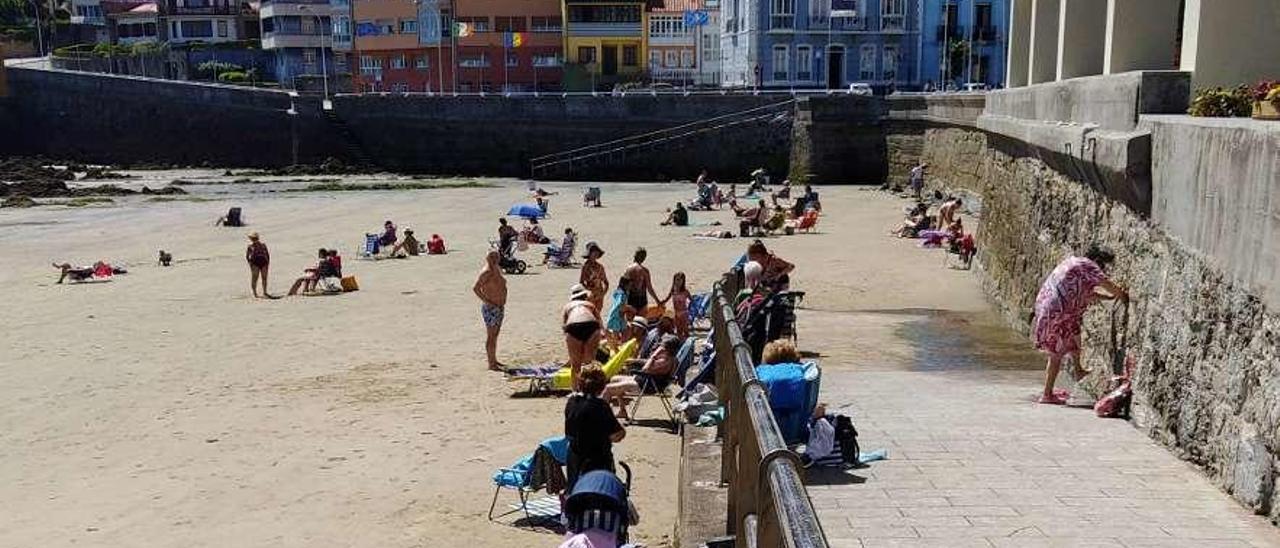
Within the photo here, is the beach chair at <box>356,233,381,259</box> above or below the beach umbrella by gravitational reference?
below

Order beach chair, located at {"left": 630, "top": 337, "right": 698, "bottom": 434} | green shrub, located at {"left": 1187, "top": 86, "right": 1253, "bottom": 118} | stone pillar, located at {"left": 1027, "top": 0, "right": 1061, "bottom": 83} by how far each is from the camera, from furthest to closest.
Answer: stone pillar, located at {"left": 1027, "top": 0, "right": 1061, "bottom": 83} < beach chair, located at {"left": 630, "top": 337, "right": 698, "bottom": 434} < green shrub, located at {"left": 1187, "top": 86, "right": 1253, "bottom": 118}

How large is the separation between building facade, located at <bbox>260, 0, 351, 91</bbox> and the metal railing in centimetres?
7640

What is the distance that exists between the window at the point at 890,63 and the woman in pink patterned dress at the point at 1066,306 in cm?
4638

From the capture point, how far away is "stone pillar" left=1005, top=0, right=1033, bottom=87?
54.4 ft

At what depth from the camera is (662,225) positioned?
2825 centimetres

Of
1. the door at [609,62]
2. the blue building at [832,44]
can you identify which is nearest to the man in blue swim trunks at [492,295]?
the blue building at [832,44]

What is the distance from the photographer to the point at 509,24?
215ft

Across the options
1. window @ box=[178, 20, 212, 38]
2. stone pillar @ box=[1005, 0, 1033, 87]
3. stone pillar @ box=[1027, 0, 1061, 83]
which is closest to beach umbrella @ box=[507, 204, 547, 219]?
stone pillar @ box=[1005, 0, 1033, 87]

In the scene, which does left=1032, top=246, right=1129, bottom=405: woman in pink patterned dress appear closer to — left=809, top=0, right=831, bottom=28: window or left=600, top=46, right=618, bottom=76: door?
left=809, top=0, right=831, bottom=28: window

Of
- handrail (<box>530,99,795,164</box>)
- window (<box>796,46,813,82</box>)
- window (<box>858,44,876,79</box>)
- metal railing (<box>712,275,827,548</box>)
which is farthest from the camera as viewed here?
window (<box>858,44,876,79</box>)

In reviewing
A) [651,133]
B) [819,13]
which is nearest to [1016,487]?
[651,133]

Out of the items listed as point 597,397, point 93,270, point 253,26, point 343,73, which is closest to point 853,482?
point 597,397

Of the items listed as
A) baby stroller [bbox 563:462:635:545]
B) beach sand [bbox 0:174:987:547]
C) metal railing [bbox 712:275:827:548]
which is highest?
metal railing [bbox 712:275:827:548]

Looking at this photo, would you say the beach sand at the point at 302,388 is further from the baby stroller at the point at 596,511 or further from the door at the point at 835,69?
the door at the point at 835,69
